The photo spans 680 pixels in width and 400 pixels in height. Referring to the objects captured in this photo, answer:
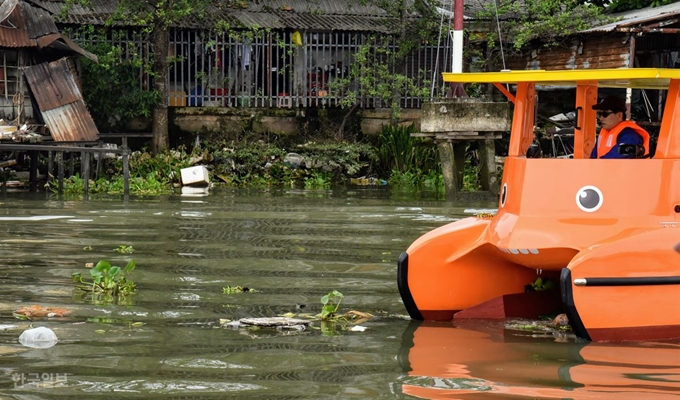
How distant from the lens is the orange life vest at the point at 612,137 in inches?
338

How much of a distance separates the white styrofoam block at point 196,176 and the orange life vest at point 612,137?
14.3 meters

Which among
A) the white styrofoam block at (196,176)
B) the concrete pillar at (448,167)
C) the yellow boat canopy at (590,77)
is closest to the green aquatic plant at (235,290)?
the yellow boat canopy at (590,77)

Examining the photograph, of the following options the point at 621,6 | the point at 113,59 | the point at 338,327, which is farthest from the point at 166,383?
the point at 621,6

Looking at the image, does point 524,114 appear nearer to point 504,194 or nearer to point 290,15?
point 504,194

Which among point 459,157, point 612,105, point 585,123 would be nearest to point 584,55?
point 459,157

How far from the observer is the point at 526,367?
6824 mm

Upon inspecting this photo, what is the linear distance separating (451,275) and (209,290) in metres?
1.98

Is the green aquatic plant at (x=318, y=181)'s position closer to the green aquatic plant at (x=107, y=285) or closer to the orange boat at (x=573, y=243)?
the green aquatic plant at (x=107, y=285)

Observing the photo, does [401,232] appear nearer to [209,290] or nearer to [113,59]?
[209,290]

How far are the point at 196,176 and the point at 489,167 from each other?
5662 millimetres

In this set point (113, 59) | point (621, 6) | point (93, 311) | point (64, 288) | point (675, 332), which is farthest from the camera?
point (621, 6)

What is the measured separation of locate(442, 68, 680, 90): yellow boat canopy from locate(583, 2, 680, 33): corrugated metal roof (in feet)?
46.8

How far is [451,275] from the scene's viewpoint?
863 cm

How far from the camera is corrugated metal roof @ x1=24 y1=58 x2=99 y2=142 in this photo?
870 inches
